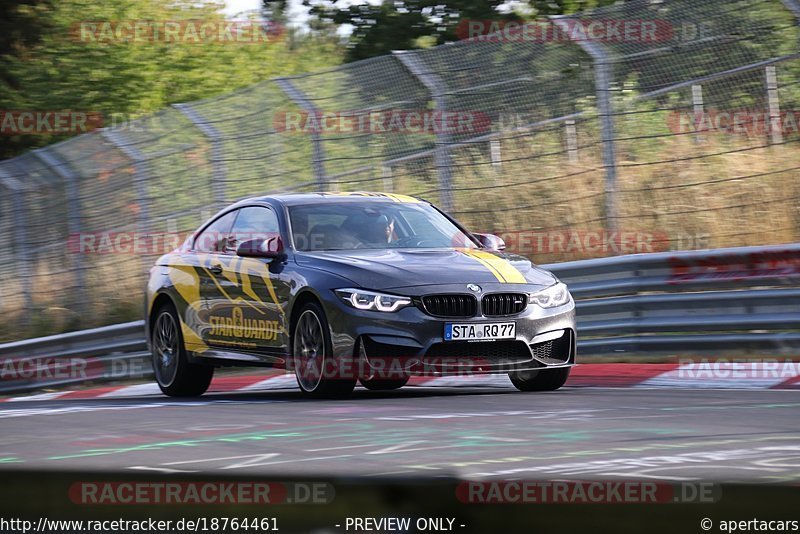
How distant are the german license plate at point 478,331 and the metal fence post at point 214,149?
7.42 meters

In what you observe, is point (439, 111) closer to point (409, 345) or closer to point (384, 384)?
point (384, 384)

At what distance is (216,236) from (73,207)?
8.16 m

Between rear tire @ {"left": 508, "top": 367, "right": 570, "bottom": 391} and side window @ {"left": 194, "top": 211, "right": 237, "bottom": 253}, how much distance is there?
2.37 m

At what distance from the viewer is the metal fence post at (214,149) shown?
1577cm

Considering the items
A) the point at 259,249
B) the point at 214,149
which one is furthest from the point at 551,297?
the point at 214,149

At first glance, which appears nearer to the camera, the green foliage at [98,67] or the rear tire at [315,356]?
the rear tire at [315,356]

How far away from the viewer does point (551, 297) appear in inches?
365

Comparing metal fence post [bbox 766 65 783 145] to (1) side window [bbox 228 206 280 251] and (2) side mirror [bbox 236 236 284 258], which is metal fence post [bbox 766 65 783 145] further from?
(2) side mirror [bbox 236 236 284 258]

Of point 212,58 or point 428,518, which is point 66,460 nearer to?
point 428,518

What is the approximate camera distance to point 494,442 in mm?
6176

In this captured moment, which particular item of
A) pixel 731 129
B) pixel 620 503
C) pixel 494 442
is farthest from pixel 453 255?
pixel 620 503

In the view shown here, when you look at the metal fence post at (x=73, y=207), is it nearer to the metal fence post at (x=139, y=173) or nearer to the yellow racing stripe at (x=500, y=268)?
the metal fence post at (x=139, y=173)

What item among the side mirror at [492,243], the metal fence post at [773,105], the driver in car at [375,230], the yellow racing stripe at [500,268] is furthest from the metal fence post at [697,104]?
the yellow racing stripe at [500,268]

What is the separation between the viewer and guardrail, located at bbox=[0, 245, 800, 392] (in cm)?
1060
